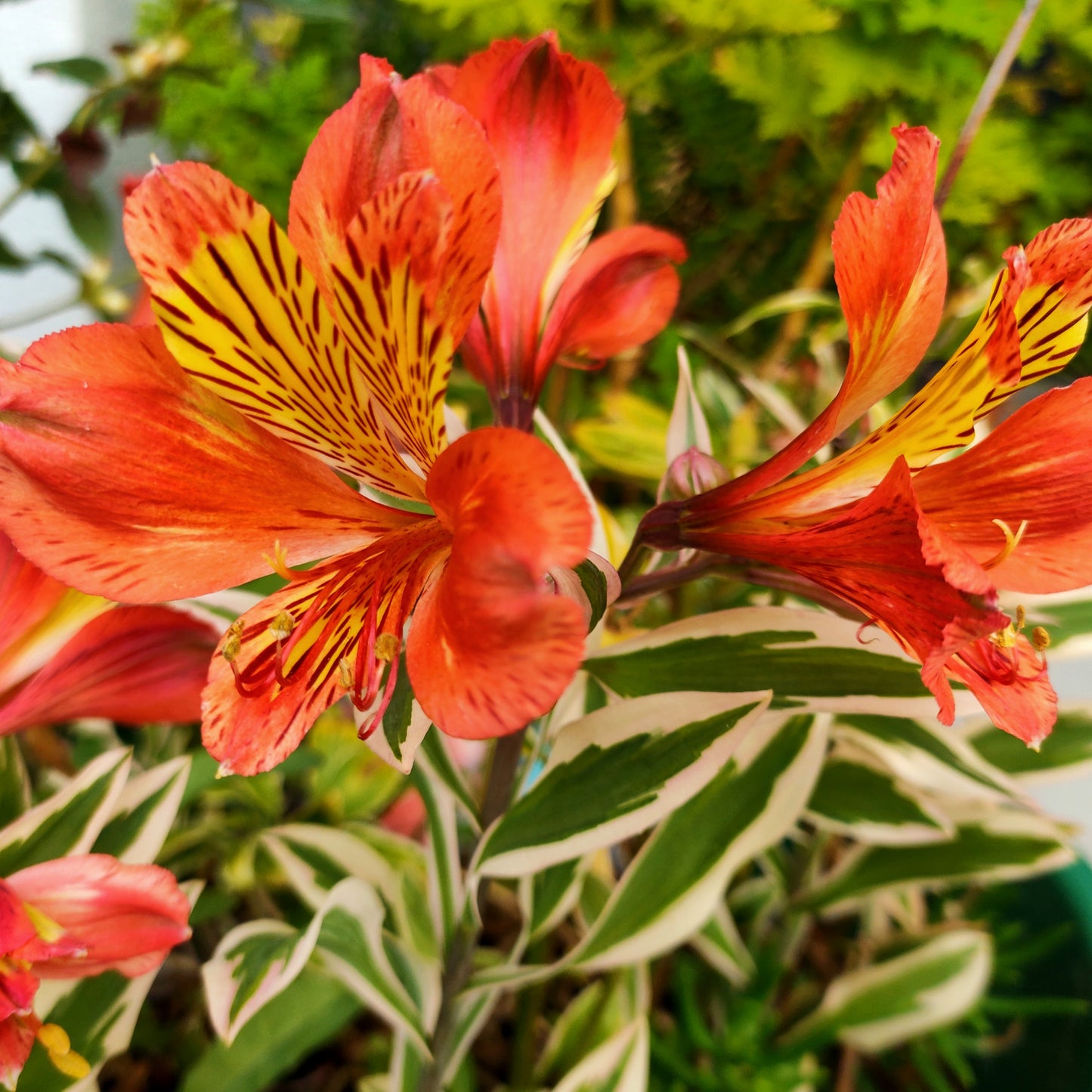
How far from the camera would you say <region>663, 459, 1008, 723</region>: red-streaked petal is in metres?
0.21

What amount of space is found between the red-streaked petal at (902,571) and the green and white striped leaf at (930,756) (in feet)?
0.94

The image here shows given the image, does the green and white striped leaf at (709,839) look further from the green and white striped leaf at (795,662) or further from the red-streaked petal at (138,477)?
the red-streaked petal at (138,477)

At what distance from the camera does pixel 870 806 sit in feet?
1.96

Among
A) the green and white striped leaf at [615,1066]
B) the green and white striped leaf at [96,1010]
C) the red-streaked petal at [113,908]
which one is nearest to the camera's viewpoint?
the red-streaked petal at [113,908]

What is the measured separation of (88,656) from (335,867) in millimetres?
249

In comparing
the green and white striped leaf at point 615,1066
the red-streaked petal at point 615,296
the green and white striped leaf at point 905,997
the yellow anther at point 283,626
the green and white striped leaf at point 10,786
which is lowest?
the green and white striped leaf at point 905,997

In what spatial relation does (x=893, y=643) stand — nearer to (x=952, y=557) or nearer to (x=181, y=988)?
(x=952, y=557)

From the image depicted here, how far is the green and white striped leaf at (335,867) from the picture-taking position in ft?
1.75

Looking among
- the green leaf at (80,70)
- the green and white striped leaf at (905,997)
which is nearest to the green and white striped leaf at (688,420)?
the green and white striped leaf at (905,997)

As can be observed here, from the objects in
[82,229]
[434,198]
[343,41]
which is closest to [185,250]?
[434,198]

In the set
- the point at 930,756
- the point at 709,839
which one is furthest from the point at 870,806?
the point at 709,839

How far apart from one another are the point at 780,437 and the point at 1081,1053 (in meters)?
0.52

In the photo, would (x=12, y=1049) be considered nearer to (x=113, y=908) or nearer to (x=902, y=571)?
(x=113, y=908)

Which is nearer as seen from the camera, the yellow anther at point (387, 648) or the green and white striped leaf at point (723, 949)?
the yellow anther at point (387, 648)
